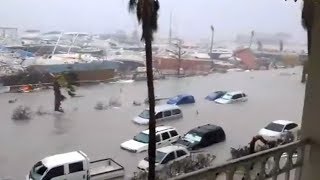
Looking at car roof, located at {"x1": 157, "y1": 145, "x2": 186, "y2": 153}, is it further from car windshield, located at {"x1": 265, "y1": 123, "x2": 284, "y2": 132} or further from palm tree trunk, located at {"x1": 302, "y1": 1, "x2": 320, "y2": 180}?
palm tree trunk, located at {"x1": 302, "y1": 1, "x2": 320, "y2": 180}

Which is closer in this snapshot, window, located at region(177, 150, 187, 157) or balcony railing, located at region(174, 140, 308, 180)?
balcony railing, located at region(174, 140, 308, 180)

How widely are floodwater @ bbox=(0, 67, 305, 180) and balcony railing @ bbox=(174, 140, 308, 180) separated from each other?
9.10ft

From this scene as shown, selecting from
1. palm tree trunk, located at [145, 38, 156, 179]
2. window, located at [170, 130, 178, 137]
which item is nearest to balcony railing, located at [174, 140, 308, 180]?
palm tree trunk, located at [145, 38, 156, 179]

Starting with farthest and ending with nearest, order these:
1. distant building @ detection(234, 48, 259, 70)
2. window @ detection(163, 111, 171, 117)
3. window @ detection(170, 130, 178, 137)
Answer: distant building @ detection(234, 48, 259, 70)
window @ detection(163, 111, 171, 117)
window @ detection(170, 130, 178, 137)

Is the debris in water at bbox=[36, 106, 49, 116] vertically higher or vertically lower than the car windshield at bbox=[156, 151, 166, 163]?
higher

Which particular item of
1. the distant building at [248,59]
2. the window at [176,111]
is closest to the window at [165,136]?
the window at [176,111]

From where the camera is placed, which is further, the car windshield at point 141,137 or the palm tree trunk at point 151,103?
the car windshield at point 141,137

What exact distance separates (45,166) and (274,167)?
9.26 ft

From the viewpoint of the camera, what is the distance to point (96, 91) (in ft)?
17.5

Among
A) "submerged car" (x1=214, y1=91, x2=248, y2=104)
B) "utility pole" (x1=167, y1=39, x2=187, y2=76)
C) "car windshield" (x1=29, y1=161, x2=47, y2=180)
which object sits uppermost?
"utility pole" (x1=167, y1=39, x2=187, y2=76)

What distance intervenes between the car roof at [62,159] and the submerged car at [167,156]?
57cm

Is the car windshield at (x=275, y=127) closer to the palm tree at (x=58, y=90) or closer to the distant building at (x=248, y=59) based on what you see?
the distant building at (x=248, y=59)

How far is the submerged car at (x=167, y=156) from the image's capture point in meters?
3.77

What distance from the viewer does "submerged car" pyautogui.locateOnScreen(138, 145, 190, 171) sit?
3774 mm
